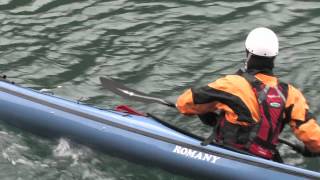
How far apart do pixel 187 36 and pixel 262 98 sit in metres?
3.93

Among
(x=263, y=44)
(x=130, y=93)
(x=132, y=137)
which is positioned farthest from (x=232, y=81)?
(x=130, y=93)

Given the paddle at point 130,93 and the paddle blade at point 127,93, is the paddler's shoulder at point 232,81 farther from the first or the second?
the paddle blade at point 127,93

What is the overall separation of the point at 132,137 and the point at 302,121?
1.67 metres

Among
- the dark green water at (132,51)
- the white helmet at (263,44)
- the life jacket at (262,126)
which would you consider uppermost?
the white helmet at (263,44)

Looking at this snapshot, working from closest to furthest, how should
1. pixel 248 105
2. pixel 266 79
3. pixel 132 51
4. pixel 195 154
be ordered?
pixel 248 105
pixel 266 79
pixel 195 154
pixel 132 51

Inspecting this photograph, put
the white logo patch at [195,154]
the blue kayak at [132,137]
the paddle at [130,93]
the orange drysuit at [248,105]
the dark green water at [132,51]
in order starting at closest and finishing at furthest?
the orange drysuit at [248,105]
the blue kayak at [132,137]
the white logo patch at [195,154]
the dark green water at [132,51]
the paddle at [130,93]

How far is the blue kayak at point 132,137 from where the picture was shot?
18.8 ft

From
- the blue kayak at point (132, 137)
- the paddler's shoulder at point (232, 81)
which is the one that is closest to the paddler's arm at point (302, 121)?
the blue kayak at point (132, 137)

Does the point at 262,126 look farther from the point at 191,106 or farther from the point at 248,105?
the point at 191,106

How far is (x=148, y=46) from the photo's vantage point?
912cm

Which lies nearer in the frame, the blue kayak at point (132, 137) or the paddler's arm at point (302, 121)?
the paddler's arm at point (302, 121)

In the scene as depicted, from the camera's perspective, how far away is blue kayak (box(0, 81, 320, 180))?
5719 millimetres

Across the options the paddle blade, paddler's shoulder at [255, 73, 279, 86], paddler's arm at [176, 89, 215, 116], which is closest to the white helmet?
paddler's shoulder at [255, 73, 279, 86]

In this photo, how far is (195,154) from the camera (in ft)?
19.4
